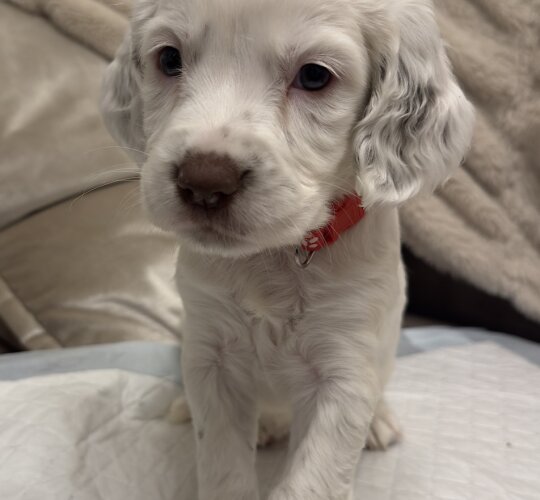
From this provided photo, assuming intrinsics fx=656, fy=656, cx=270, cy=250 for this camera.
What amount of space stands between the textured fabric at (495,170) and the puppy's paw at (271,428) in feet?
2.70

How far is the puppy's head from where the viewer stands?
949 mm

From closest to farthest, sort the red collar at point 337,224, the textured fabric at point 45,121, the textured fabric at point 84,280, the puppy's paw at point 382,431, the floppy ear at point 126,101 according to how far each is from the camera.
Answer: the red collar at point 337,224 < the floppy ear at point 126,101 < the puppy's paw at point 382,431 < the textured fabric at point 84,280 < the textured fabric at point 45,121

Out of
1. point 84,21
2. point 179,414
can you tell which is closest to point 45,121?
point 84,21

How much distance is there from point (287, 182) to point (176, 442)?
80cm

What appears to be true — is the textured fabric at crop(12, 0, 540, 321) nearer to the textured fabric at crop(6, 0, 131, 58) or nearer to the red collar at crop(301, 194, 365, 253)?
the red collar at crop(301, 194, 365, 253)

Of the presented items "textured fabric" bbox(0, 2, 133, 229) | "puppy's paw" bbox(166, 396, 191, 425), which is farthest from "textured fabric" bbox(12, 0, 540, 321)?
"textured fabric" bbox(0, 2, 133, 229)

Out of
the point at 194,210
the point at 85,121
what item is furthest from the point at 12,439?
the point at 85,121

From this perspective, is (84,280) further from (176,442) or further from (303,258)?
(303,258)

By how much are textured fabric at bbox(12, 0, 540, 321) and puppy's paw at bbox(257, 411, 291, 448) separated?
824 mm

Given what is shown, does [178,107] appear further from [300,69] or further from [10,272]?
[10,272]

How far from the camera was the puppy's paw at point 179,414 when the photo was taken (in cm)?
158

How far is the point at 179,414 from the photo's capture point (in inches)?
62.5

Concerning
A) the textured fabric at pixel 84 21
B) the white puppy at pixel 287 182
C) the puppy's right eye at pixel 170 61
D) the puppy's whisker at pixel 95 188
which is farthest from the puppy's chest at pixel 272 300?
the textured fabric at pixel 84 21

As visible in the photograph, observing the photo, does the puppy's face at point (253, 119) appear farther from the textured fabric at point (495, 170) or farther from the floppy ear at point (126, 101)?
the textured fabric at point (495, 170)
